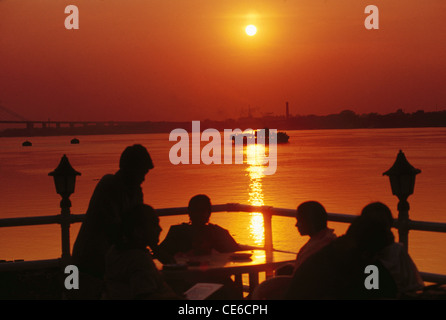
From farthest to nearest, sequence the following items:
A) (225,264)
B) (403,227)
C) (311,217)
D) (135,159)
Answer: (403,227), (225,264), (135,159), (311,217)

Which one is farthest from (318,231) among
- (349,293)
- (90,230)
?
(90,230)

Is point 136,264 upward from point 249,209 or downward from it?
downward

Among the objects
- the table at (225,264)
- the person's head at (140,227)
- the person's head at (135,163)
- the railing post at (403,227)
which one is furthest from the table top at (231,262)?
the railing post at (403,227)

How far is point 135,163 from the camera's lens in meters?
5.44

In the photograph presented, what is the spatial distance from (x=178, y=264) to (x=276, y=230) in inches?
964

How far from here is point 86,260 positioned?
18.3ft

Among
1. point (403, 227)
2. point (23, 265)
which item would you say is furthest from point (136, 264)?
point (403, 227)

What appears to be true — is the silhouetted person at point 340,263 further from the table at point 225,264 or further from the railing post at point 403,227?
the railing post at point 403,227

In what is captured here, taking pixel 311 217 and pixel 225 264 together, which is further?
pixel 225 264

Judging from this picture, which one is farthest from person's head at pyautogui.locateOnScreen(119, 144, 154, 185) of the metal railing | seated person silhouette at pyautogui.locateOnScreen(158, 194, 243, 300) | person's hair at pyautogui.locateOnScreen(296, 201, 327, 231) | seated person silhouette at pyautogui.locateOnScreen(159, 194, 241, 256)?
the metal railing

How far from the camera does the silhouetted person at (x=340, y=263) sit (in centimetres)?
407

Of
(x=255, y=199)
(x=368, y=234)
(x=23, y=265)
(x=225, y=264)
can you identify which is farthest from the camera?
(x=255, y=199)

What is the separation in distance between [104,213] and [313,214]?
168 cm

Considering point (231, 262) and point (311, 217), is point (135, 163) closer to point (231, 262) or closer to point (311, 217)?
point (231, 262)
